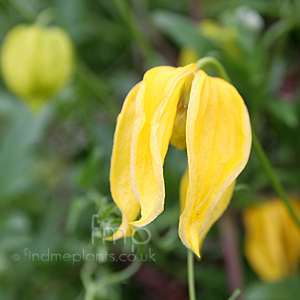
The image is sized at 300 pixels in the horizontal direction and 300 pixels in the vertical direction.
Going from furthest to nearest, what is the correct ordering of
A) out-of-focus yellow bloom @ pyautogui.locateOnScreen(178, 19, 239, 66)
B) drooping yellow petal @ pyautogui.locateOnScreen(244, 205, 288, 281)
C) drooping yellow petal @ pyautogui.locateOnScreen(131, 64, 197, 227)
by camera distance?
out-of-focus yellow bloom @ pyautogui.locateOnScreen(178, 19, 239, 66) < drooping yellow petal @ pyautogui.locateOnScreen(244, 205, 288, 281) < drooping yellow petal @ pyautogui.locateOnScreen(131, 64, 197, 227)

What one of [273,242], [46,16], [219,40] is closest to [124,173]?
[273,242]

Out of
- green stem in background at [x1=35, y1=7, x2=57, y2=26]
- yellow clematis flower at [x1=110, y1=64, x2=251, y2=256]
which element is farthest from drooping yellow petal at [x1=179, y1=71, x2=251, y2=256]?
green stem in background at [x1=35, y1=7, x2=57, y2=26]

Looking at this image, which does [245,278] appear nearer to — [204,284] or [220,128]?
[204,284]

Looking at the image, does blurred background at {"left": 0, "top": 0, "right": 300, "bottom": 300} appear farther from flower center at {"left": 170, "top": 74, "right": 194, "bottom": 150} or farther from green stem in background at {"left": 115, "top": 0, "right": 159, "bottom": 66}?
flower center at {"left": 170, "top": 74, "right": 194, "bottom": 150}

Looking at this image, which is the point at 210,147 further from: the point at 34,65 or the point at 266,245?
the point at 34,65

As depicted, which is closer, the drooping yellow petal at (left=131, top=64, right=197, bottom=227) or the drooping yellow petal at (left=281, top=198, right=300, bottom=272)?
the drooping yellow petal at (left=131, top=64, right=197, bottom=227)

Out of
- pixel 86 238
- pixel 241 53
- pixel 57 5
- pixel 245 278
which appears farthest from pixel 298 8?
pixel 57 5
